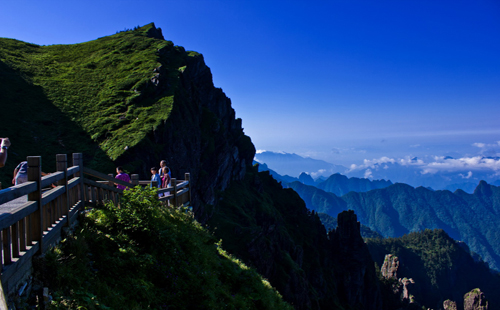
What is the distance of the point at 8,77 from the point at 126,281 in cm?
5261

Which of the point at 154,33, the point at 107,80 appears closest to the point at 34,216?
the point at 107,80

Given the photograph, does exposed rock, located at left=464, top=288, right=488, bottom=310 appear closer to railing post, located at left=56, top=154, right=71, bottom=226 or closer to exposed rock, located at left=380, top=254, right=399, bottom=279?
A: exposed rock, located at left=380, top=254, right=399, bottom=279

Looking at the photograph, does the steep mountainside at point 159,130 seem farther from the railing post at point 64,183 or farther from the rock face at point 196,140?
the railing post at point 64,183

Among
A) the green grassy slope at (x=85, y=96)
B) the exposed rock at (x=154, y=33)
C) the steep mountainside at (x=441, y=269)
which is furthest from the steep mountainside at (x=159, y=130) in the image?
the steep mountainside at (x=441, y=269)

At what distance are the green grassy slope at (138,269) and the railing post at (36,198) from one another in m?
0.51

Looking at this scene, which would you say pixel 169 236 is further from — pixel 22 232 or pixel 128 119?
pixel 128 119

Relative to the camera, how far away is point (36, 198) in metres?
5.36

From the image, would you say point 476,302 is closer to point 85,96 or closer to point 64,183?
point 85,96

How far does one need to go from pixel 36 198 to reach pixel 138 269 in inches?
112

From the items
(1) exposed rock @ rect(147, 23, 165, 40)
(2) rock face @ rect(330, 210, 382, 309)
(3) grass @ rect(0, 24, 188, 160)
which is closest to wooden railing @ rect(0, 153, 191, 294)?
(3) grass @ rect(0, 24, 188, 160)

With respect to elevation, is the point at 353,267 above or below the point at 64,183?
below

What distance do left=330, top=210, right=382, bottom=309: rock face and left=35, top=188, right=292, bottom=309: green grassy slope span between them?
83338 millimetres

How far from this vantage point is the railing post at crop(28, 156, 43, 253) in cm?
527

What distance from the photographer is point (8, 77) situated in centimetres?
4403
